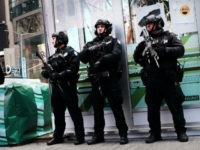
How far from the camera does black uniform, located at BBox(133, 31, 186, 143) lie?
6008mm

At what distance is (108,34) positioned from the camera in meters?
6.66

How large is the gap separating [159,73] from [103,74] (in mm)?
867

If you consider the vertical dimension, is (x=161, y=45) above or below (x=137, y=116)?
above

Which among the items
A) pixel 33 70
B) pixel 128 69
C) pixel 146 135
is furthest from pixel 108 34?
pixel 33 70

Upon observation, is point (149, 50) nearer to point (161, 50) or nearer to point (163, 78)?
point (161, 50)

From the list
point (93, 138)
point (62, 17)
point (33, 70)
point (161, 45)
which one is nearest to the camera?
point (161, 45)

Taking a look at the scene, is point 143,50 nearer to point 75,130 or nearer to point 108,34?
point 108,34

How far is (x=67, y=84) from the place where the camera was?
6.79 metres

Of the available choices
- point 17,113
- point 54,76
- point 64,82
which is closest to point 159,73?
point 64,82

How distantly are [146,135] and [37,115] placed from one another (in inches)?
86.4

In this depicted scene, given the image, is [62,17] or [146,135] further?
[62,17]

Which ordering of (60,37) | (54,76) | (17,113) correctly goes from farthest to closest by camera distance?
(17,113) < (60,37) < (54,76)

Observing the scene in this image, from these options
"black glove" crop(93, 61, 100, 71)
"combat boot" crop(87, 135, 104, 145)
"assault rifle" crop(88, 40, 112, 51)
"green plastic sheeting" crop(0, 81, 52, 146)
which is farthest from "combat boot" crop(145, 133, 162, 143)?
"green plastic sheeting" crop(0, 81, 52, 146)

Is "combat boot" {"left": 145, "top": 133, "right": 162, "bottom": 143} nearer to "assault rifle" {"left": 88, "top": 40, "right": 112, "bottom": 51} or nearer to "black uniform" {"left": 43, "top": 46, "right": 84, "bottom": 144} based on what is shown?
"black uniform" {"left": 43, "top": 46, "right": 84, "bottom": 144}
